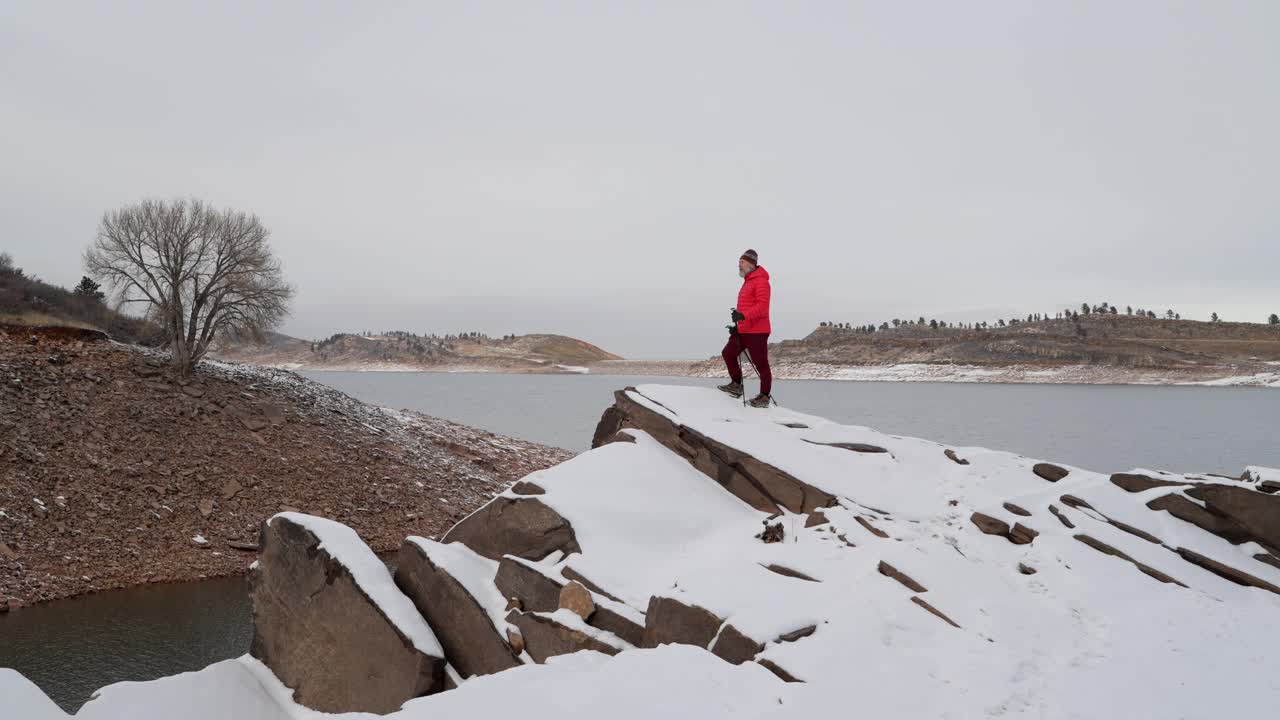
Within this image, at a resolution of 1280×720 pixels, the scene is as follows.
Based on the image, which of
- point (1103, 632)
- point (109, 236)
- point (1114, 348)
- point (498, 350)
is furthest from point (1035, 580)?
point (498, 350)

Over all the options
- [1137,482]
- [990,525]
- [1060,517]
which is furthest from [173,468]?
[1137,482]

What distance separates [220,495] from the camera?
19453mm

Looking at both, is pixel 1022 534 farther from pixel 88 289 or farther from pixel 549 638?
pixel 88 289

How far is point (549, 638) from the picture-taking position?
718 centimetres

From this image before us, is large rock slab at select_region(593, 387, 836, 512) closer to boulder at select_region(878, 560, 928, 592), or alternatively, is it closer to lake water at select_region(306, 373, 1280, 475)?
boulder at select_region(878, 560, 928, 592)

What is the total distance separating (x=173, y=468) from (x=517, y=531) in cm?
1655

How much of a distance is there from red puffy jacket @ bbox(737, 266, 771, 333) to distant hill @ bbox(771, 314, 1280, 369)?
105115mm

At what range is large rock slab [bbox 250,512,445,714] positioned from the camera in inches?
314

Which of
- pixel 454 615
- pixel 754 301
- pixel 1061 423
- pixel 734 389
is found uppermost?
pixel 754 301

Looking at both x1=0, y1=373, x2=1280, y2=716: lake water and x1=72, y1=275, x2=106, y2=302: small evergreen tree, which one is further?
x1=72, y1=275, x2=106, y2=302: small evergreen tree

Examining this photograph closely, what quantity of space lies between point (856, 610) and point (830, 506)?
9.09 feet

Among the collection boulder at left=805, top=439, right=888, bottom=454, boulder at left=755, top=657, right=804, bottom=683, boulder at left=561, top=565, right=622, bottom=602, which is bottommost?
boulder at left=561, top=565, right=622, bottom=602

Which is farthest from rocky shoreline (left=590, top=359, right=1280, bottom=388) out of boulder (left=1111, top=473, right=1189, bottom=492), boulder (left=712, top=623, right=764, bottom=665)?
boulder (left=712, top=623, right=764, bottom=665)

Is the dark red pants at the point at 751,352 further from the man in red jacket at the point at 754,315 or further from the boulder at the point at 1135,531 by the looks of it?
the boulder at the point at 1135,531
